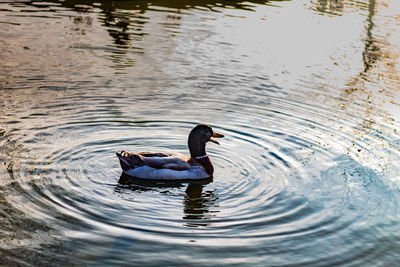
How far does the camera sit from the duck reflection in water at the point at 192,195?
26.9ft

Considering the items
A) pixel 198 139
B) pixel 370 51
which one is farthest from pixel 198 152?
pixel 370 51

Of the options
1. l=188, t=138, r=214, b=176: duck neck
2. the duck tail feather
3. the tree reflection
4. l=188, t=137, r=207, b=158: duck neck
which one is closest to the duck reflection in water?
the duck tail feather

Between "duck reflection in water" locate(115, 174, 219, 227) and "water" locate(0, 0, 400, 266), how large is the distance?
0.13 ft

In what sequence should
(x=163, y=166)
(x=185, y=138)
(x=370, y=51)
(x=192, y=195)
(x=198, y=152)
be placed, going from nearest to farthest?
(x=192, y=195) < (x=163, y=166) < (x=198, y=152) < (x=185, y=138) < (x=370, y=51)

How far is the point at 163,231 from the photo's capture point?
24.8ft

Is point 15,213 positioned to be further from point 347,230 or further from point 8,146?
point 347,230

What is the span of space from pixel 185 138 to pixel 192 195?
8.11 ft

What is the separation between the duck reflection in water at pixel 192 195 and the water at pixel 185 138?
0.04 metres

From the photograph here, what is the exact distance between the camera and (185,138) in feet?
37.6

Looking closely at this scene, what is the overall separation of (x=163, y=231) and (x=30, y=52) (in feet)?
35.2

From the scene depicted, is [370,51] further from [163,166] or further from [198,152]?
[163,166]

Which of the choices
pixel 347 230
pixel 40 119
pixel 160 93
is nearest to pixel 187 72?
pixel 160 93

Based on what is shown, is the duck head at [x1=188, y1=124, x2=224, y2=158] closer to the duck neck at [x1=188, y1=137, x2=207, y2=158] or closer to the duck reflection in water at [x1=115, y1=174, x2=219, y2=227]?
the duck neck at [x1=188, y1=137, x2=207, y2=158]

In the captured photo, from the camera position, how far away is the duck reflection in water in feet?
26.9
